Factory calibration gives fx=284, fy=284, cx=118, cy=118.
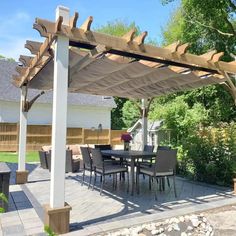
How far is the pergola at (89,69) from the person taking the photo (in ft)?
14.3

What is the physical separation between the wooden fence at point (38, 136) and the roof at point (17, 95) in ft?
6.68

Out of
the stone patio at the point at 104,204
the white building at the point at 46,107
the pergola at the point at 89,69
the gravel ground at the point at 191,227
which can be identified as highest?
the white building at the point at 46,107

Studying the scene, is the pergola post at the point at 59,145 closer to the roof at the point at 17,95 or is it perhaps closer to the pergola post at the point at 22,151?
the pergola post at the point at 22,151

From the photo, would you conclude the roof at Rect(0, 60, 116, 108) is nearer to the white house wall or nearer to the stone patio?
the white house wall

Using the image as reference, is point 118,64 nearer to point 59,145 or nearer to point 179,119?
point 59,145

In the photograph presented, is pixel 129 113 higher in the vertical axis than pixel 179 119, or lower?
higher

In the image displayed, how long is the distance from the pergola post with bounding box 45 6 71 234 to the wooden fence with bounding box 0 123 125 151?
15042 mm

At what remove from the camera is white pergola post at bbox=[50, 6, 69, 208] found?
4355 millimetres

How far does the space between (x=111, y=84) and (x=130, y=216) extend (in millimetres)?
3863

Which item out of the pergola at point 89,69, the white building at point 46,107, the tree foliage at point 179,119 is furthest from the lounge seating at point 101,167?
the white building at point 46,107

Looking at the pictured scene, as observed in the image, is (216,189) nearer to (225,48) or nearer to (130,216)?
(130,216)

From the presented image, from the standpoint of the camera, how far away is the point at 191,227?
15.9ft

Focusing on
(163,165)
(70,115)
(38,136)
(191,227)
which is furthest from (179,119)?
(70,115)

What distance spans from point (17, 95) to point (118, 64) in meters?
15.8
